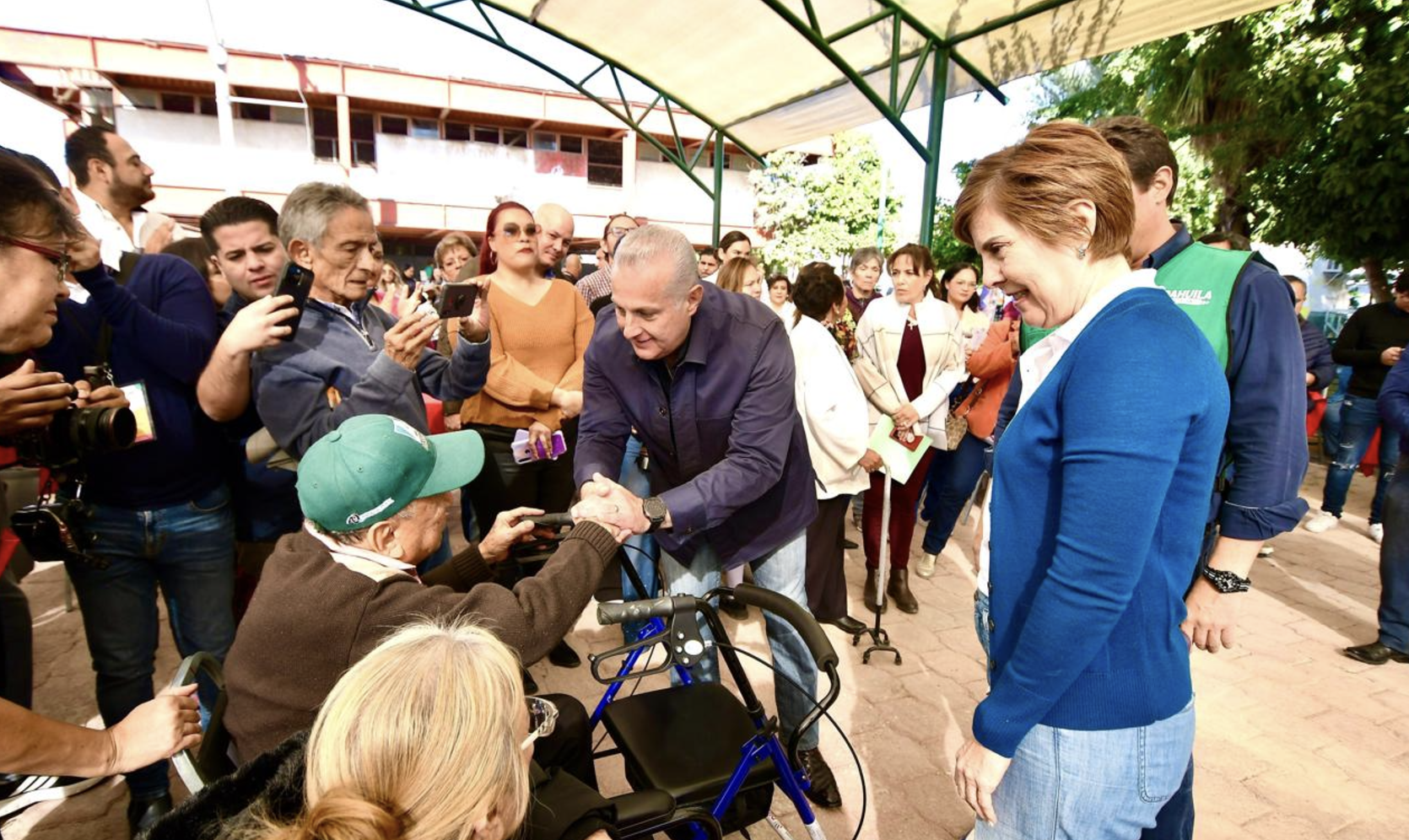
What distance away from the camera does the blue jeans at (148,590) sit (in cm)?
229

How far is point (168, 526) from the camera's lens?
2.35 meters

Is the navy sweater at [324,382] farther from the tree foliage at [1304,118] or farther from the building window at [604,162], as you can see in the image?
the building window at [604,162]

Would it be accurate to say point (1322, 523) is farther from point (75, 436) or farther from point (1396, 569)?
point (75, 436)

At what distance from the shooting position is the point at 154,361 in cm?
233

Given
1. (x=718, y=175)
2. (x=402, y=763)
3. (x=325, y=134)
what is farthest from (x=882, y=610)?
(x=325, y=134)

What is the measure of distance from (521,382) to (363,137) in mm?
24824

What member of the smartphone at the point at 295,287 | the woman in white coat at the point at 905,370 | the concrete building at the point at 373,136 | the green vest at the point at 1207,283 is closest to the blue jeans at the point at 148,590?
the smartphone at the point at 295,287

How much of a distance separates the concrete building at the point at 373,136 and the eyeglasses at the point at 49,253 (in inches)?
Result: 805

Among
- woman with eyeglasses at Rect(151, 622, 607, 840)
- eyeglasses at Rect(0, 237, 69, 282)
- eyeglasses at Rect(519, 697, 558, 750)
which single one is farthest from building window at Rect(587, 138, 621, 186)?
woman with eyeglasses at Rect(151, 622, 607, 840)

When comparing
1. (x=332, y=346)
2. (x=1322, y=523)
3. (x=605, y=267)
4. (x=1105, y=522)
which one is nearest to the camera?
(x=1105, y=522)

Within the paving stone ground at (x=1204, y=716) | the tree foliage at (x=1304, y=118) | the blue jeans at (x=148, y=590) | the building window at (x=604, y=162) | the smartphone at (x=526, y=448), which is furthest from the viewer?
the building window at (x=604, y=162)

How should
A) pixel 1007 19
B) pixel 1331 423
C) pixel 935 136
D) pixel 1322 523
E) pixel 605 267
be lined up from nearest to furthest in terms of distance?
pixel 1007 19 < pixel 605 267 < pixel 935 136 < pixel 1322 523 < pixel 1331 423

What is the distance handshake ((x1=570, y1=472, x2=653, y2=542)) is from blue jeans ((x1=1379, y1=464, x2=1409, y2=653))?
432 centimetres

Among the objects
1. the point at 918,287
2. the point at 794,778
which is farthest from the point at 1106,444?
the point at 918,287
